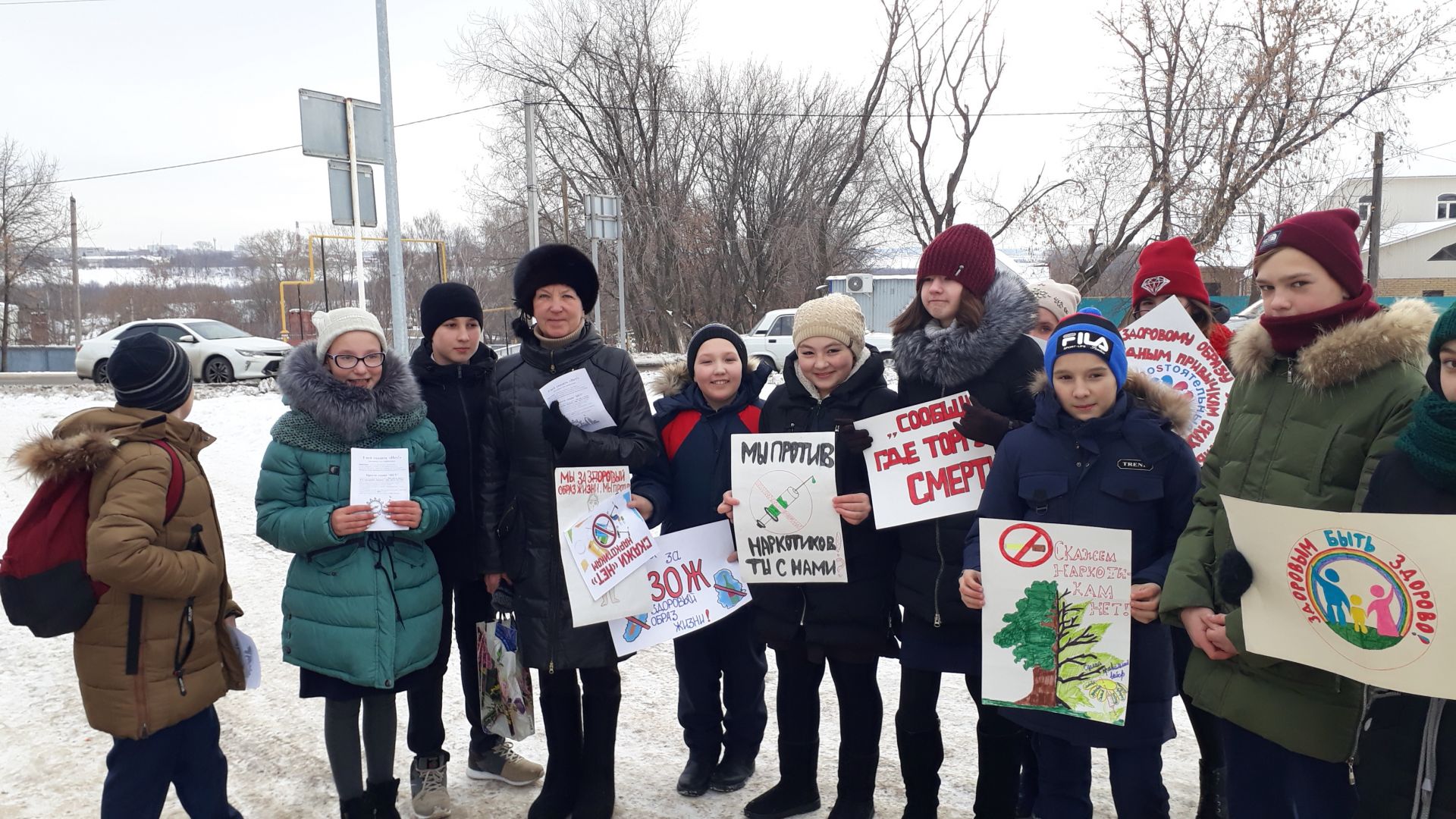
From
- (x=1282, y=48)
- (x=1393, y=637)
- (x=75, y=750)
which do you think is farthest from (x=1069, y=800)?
(x=1282, y=48)

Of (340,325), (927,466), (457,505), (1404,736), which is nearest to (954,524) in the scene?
(927,466)

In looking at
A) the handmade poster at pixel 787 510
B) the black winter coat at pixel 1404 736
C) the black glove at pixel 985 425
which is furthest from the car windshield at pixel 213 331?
the black winter coat at pixel 1404 736

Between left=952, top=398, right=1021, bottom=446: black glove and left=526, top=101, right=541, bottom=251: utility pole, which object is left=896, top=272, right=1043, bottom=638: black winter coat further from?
left=526, top=101, right=541, bottom=251: utility pole

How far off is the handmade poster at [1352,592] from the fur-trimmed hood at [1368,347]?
15.6 inches

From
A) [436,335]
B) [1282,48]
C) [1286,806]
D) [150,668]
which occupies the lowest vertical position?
[1286,806]

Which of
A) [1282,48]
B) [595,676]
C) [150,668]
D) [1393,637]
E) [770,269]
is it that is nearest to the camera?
[1393,637]

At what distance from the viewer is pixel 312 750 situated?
166 inches

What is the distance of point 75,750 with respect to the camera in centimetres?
419

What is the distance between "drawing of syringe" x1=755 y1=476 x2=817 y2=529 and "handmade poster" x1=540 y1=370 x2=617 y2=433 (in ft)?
2.52

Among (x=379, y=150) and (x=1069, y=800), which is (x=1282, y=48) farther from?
(x=1069, y=800)

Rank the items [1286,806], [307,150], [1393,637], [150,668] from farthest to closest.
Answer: [307,150], [150,668], [1286,806], [1393,637]

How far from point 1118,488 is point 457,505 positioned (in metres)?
2.68

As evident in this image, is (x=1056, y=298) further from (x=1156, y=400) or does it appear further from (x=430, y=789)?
(x=430, y=789)

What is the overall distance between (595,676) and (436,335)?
64.9 inches
